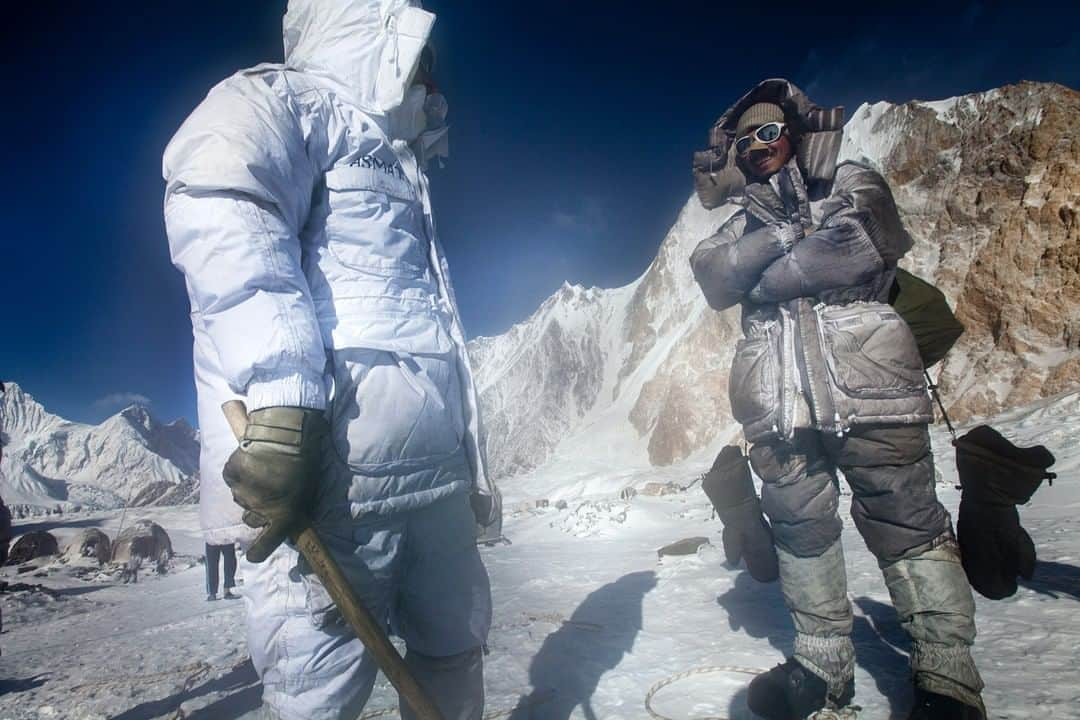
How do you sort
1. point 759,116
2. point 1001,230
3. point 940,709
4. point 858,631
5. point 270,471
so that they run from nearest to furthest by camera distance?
point 270,471, point 940,709, point 759,116, point 858,631, point 1001,230

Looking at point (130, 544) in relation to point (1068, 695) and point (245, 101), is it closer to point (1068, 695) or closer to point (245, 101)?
point (245, 101)

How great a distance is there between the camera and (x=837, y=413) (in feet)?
5.81

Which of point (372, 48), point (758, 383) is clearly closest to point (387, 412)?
point (372, 48)

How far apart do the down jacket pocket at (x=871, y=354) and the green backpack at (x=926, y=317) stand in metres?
0.28

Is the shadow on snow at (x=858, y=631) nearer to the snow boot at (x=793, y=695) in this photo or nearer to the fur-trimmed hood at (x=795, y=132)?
the snow boot at (x=793, y=695)

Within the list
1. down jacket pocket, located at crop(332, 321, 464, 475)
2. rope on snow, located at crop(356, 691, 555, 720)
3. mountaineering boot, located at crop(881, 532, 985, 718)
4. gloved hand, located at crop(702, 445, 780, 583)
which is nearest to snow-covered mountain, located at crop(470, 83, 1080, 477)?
gloved hand, located at crop(702, 445, 780, 583)

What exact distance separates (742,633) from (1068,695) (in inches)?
48.6

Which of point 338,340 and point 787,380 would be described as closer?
point 338,340

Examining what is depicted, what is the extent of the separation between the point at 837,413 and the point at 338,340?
5.45 feet

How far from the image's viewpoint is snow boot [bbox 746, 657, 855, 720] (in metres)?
1.76

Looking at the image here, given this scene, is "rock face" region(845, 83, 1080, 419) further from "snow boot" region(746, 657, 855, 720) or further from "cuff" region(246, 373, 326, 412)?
"cuff" region(246, 373, 326, 412)

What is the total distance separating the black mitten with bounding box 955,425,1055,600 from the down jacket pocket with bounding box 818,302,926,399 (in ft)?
1.01

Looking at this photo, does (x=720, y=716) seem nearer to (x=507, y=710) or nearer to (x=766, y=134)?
(x=507, y=710)

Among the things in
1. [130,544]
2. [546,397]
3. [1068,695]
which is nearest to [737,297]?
[1068,695]
